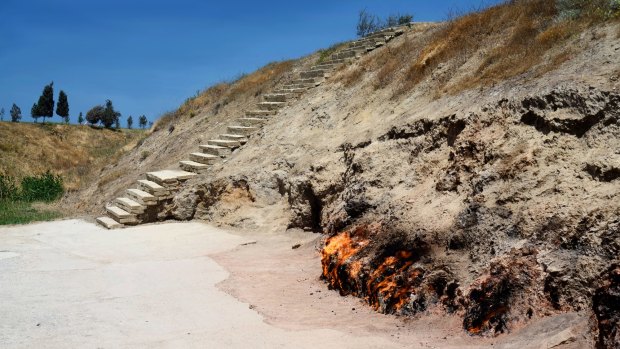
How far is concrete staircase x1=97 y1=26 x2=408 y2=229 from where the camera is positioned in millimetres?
14312

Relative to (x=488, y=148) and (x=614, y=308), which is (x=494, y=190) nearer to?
(x=488, y=148)

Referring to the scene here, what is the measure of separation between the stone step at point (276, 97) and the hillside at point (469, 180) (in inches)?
118

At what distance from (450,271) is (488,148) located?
7.20 ft

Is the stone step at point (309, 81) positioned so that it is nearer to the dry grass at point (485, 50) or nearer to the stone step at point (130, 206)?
the dry grass at point (485, 50)

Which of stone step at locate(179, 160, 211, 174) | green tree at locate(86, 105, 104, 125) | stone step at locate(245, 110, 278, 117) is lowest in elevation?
stone step at locate(179, 160, 211, 174)

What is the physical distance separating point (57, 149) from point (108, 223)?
30.9 metres

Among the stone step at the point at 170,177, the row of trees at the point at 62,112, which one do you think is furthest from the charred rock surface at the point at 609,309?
the row of trees at the point at 62,112

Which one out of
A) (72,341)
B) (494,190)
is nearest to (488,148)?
(494,190)

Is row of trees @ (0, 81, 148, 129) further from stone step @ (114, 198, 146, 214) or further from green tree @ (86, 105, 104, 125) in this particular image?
stone step @ (114, 198, 146, 214)

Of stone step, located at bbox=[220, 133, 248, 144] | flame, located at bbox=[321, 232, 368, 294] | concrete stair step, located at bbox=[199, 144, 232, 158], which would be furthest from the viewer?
stone step, located at bbox=[220, 133, 248, 144]

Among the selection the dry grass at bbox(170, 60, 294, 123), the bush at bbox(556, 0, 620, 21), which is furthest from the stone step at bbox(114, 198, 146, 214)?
the bush at bbox(556, 0, 620, 21)

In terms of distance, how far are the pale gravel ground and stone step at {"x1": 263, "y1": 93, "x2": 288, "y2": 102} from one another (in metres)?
7.21

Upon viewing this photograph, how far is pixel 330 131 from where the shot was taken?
1374cm

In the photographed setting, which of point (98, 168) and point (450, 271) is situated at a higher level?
point (98, 168)
